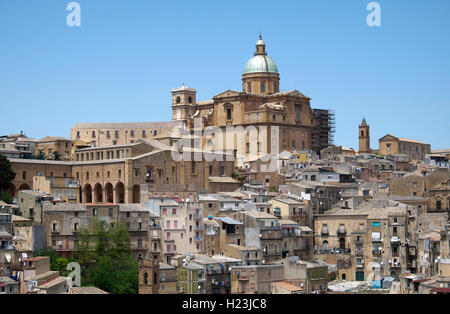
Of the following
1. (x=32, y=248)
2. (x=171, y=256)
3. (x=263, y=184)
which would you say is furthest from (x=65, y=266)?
(x=263, y=184)

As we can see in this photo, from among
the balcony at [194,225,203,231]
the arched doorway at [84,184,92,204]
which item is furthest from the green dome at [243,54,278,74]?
the balcony at [194,225,203,231]

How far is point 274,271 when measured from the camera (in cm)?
5172

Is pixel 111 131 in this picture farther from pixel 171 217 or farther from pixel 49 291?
pixel 49 291

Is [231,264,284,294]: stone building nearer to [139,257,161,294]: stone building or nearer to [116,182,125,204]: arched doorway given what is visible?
[139,257,161,294]: stone building

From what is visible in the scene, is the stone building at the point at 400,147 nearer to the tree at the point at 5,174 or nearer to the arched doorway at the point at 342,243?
the arched doorway at the point at 342,243

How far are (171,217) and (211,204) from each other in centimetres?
451

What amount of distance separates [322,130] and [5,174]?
128 feet

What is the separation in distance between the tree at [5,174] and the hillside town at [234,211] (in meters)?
0.11

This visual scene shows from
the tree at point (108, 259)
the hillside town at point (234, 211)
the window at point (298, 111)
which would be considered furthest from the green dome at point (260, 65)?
the tree at point (108, 259)

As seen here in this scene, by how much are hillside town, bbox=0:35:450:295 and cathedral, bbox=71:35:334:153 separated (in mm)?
→ 199

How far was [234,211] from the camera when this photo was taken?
60.5m

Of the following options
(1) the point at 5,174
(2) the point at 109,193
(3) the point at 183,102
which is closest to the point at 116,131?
(3) the point at 183,102

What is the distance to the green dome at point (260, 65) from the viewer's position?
9306 cm
